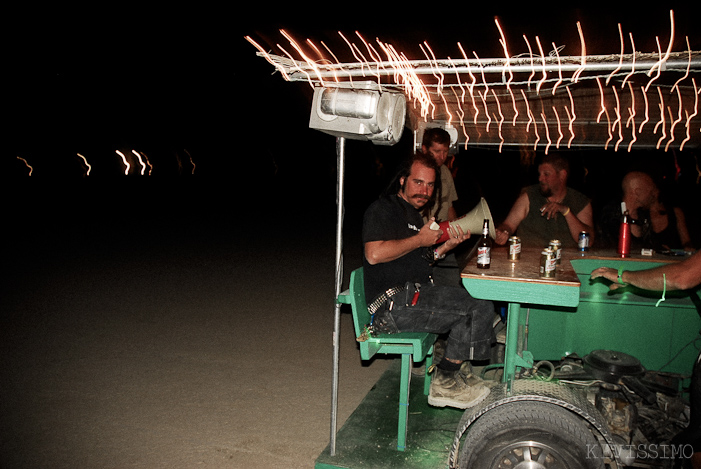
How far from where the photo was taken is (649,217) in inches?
201

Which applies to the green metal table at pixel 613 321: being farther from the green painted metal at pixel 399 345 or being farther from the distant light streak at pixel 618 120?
the distant light streak at pixel 618 120

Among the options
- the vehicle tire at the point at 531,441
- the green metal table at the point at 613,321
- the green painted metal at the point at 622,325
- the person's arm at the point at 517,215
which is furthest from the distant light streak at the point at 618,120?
the vehicle tire at the point at 531,441

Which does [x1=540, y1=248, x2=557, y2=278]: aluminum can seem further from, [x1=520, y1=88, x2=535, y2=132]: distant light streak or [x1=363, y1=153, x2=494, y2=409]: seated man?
[x1=520, y1=88, x2=535, y2=132]: distant light streak

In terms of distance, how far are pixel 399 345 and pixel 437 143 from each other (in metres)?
2.50

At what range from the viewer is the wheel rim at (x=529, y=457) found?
2.80 m

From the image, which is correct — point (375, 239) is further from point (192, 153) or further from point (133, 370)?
point (192, 153)

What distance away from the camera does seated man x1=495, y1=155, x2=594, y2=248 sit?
509 centimetres

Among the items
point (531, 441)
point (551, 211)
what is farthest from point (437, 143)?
point (531, 441)

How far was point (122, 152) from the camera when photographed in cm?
4819

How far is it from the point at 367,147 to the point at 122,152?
128 feet

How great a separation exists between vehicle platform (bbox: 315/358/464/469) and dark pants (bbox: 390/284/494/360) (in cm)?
69

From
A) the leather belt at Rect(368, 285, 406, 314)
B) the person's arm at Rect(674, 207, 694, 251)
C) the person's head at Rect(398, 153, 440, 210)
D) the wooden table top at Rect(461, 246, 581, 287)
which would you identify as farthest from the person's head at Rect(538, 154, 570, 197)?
the leather belt at Rect(368, 285, 406, 314)

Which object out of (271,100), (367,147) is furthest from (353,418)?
(367,147)

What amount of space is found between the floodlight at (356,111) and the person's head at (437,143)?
210cm
